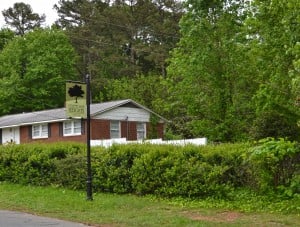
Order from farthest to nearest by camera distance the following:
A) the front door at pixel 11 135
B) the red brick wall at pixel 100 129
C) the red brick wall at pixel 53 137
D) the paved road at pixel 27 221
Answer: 1. the front door at pixel 11 135
2. the red brick wall at pixel 100 129
3. the red brick wall at pixel 53 137
4. the paved road at pixel 27 221

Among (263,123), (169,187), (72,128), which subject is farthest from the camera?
(72,128)

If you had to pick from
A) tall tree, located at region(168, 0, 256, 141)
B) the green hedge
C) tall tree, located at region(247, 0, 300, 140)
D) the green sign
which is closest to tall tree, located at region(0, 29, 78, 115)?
tall tree, located at region(168, 0, 256, 141)

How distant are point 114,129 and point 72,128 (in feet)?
9.74

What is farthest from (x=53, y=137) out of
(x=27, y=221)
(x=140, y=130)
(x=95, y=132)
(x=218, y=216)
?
(x=218, y=216)

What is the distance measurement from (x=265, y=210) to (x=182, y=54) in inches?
513

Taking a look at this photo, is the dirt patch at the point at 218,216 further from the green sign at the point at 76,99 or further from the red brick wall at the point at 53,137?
the red brick wall at the point at 53,137

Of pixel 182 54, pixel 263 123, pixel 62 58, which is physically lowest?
pixel 263 123

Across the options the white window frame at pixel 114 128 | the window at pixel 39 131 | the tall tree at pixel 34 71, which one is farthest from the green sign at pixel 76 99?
the tall tree at pixel 34 71

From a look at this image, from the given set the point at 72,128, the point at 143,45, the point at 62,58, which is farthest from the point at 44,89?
the point at 72,128

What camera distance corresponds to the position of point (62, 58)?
52.9 m

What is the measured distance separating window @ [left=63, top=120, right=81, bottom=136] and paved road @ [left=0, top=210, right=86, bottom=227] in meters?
22.8

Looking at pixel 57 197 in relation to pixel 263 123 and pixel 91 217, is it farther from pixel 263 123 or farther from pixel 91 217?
pixel 263 123

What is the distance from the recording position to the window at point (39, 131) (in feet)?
125

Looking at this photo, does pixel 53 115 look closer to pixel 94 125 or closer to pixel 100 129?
pixel 94 125
